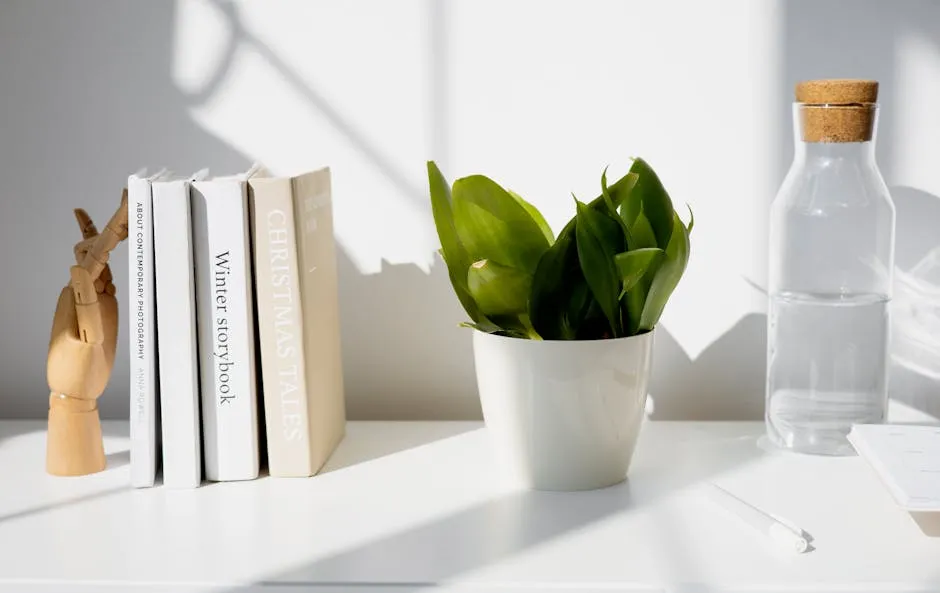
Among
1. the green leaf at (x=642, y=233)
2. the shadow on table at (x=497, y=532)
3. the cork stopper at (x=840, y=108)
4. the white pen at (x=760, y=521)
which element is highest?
the cork stopper at (x=840, y=108)

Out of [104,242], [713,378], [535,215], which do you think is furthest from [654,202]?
[104,242]

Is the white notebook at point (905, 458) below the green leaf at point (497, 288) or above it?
below

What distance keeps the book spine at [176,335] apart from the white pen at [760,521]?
1.46 feet

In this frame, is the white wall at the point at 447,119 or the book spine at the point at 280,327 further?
the white wall at the point at 447,119

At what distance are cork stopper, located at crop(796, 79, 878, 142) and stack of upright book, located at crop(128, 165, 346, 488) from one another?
0.46m

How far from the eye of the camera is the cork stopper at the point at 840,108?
2.86 ft

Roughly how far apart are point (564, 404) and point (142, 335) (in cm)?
36

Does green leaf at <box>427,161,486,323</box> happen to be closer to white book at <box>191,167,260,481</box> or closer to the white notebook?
white book at <box>191,167,260,481</box>

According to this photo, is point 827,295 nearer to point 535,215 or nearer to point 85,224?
point 535,215

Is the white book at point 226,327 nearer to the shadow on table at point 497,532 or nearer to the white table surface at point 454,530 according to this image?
the white table surface at point 454,530

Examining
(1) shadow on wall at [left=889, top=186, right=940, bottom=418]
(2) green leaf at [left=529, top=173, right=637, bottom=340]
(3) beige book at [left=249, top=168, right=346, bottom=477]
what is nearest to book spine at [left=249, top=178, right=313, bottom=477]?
(3) beige book at [left=249, top=168, right=346, bottom=477]

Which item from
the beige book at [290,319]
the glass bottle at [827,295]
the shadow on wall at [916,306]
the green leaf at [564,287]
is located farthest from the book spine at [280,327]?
the shadow on wall at [916,306]

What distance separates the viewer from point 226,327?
2.77 ft

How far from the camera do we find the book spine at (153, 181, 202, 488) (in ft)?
2.71
